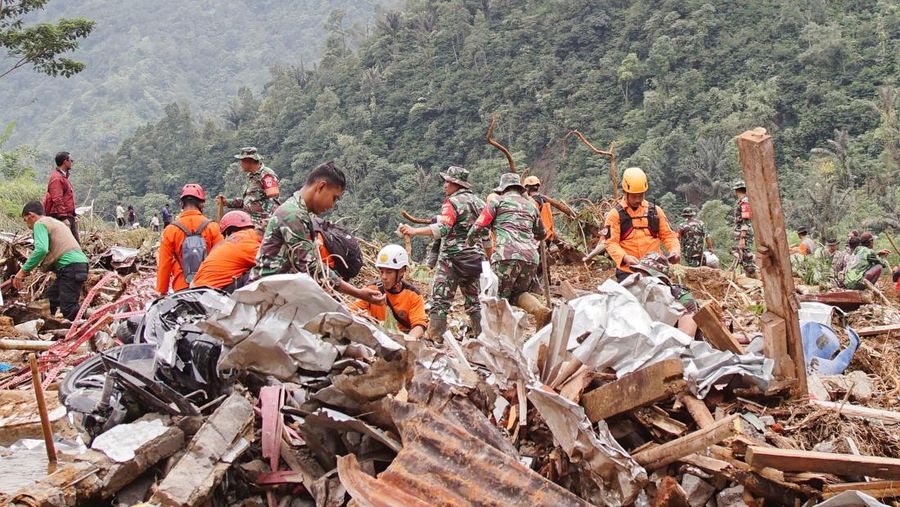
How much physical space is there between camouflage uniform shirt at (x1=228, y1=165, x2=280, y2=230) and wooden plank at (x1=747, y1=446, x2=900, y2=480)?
553 centimetres

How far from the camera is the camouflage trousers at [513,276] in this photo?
222 inches

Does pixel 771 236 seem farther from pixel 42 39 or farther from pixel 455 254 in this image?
pixel 42 39

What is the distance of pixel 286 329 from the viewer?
293 cm

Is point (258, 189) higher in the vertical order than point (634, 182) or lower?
higher

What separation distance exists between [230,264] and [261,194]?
9.60 feet

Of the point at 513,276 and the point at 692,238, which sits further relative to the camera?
the point at 692,238

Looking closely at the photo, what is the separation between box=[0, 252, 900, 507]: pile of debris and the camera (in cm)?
263

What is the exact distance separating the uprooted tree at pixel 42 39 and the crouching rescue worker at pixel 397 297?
51.9 feet

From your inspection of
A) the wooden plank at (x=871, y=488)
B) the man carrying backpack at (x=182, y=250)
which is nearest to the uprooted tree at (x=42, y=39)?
the man carrying backpack at (x=182, y=250)

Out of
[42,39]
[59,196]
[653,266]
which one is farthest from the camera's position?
[42,39]

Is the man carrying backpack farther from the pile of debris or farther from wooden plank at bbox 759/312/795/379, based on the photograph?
wooden plank at bbox 759/312/795/379

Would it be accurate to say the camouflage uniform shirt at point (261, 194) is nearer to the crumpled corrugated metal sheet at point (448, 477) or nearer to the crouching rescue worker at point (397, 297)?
the crouching rescue worker at point (397, 297)

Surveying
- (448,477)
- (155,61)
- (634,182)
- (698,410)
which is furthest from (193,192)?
(155,61)

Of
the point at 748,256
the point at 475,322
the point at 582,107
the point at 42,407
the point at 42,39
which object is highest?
the point at 42,39
